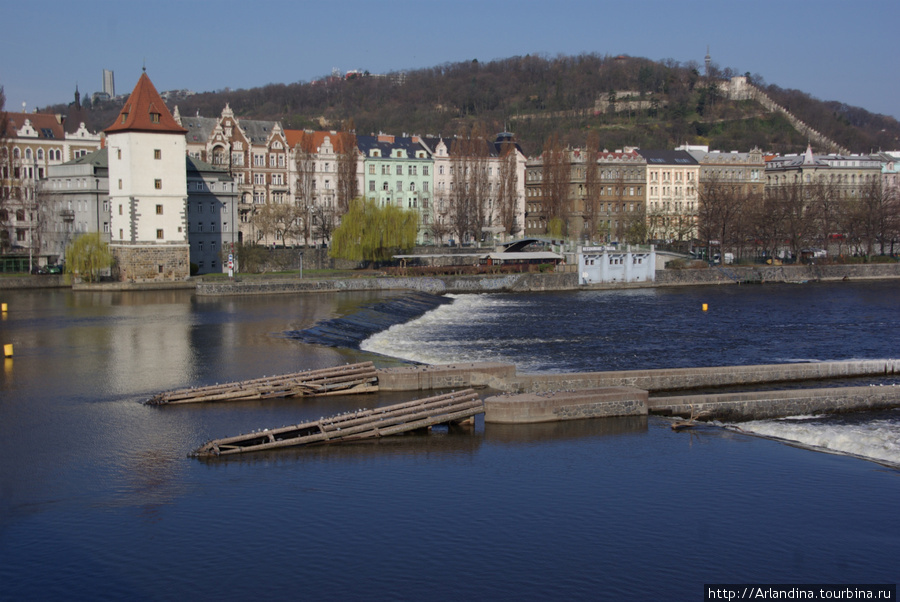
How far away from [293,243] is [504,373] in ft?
184

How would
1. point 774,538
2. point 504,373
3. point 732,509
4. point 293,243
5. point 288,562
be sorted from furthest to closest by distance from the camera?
point 293,243 → point 504,373 → point 732,509 → point 774,538 → point 288,562

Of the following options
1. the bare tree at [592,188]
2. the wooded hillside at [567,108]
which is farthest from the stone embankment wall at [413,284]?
the wooded hillside at [567,108]

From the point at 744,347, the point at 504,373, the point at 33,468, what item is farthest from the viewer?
the point at 744,347

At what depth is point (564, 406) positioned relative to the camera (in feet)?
80.9

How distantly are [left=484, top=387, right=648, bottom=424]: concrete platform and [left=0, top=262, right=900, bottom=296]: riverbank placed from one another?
4033 cm

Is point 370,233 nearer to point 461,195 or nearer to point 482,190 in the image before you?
point 461,195

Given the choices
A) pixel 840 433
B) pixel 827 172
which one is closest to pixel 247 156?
pixel 840 433

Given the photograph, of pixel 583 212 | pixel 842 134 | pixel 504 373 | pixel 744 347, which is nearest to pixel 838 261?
pixel 583 212

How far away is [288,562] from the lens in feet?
49.7

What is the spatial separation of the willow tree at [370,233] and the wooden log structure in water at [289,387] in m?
44.9

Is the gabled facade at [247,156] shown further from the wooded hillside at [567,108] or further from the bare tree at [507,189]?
the wooded hillside at [567,108]

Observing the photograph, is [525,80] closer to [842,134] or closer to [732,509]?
[842,134]

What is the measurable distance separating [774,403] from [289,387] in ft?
49.8

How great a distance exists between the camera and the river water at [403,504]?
14.7 metres
